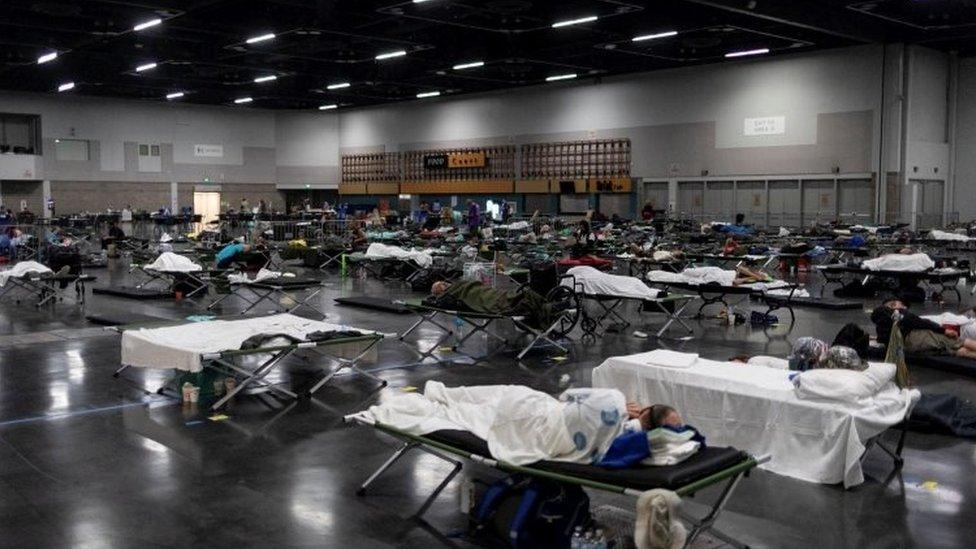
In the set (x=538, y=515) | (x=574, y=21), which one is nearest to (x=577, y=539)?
(x=538, y=515)

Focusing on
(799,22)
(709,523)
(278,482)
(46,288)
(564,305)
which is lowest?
(278,482)

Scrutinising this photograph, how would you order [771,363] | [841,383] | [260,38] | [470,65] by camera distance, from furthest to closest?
[470,65] < [260,38] < [771,363] < [841,383]

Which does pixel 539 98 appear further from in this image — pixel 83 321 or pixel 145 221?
pixel 83 321

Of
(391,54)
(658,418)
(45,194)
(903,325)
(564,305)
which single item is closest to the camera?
(658,418)

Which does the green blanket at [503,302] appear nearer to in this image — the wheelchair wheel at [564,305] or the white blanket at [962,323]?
the wheelchair wheel at [564,305]

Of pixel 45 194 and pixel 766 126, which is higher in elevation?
pixel 766 126

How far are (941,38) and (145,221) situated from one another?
26.1 metres

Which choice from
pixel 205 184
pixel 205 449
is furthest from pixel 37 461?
pixel 205 184

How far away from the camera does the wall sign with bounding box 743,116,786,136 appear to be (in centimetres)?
2683

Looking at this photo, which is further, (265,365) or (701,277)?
(701,277)

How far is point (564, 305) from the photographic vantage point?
10.3 m

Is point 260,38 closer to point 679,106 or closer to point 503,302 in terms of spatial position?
point 679,106

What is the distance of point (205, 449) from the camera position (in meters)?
6.35

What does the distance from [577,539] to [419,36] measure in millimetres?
20199
